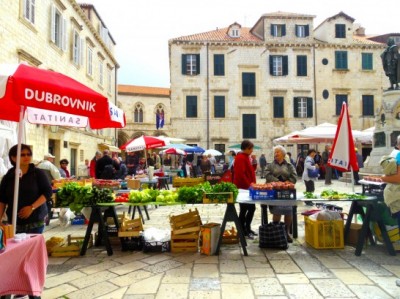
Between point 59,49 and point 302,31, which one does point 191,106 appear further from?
point 59,49

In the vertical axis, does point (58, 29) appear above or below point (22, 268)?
above

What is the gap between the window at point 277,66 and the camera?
29734 mm

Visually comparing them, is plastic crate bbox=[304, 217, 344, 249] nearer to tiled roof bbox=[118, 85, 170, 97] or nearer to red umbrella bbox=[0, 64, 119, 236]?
red umbrella bbox=[0, 64, 119, 236]

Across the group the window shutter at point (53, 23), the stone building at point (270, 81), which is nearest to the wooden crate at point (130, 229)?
the window shutter at point (53, 23)

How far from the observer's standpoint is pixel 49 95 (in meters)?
3.68

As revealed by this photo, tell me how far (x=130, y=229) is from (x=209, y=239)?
4.64 feet

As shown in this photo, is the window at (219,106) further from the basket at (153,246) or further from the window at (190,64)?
the basket at (153,246)

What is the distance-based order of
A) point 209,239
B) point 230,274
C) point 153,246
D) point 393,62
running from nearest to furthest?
1. point 230,274
2. point 209,239
3. point 153,246
4. point 393,62

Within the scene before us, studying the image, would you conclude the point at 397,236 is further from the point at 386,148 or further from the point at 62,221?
the point at 386,148

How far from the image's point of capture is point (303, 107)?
2983 cm

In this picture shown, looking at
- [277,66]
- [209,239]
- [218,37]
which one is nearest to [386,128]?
[209,239]

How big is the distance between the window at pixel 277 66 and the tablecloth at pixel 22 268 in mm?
28591

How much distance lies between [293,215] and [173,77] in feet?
77.9

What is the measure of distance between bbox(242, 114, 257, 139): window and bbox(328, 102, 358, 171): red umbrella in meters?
22.5
